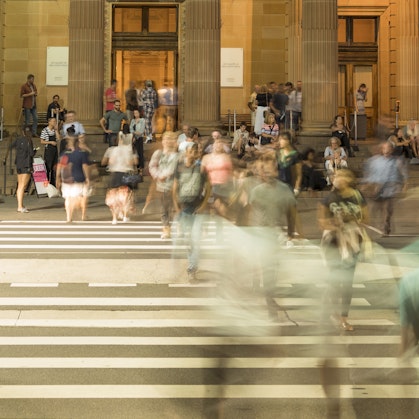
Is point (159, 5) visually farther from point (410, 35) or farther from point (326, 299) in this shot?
point (326, 299)

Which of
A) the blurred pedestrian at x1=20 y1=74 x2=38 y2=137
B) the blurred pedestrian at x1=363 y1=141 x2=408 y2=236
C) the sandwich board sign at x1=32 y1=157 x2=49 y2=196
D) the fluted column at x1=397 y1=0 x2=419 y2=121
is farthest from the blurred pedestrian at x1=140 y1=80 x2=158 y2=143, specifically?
the blurred pedestrian at x1=363 y1=141 x2=408 y2=236

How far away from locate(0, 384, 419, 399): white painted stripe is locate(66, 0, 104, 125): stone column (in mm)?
19821

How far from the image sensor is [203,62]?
2642cm

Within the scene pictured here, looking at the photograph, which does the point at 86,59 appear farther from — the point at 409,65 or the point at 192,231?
the point at 192,231

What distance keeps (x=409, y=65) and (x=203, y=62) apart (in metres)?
8.17

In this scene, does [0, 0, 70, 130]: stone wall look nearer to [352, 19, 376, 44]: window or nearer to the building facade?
the building facade

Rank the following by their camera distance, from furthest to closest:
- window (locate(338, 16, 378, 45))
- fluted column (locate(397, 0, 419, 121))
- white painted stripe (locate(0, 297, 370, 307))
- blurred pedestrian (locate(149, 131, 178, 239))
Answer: window (locate(338, 16, 378, 45)) < fluted column (locate(397, 0, 419, 121)) < blurred pedestrian (locate(149, 131, 178, 239)) < white painted stripe (locate(0, 297, 370, 307))

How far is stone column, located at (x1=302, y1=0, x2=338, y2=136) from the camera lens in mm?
26359

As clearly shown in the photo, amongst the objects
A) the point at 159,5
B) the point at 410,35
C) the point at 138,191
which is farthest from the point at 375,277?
the point at 159,5

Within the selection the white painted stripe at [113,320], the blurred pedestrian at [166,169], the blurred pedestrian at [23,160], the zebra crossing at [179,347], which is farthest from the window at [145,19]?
the white painted stripe at [113,320]

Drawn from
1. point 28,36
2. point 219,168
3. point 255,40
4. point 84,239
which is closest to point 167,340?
point 219,168

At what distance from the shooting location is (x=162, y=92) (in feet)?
92.9

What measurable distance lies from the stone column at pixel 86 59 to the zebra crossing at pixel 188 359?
15.9 metres

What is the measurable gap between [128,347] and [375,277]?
5274mm
